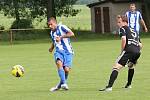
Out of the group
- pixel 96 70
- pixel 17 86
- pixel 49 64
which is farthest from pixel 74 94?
pixel 49 64

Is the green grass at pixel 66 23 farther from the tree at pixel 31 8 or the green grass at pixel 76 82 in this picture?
the green grass at pixel 76 82

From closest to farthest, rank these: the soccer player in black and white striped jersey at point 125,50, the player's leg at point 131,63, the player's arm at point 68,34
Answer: the soccer player in black and white striped jersey at point 125,50 < the player's leg at point 131,63 < the player's arm at point 68,34

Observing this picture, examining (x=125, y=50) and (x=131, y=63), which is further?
(x=131, y=63)

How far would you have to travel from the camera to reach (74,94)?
12.9 metres

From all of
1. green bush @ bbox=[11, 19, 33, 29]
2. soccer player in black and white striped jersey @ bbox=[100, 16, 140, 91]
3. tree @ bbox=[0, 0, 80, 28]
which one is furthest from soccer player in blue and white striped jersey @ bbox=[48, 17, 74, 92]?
tree @ bbox=[0, 0, 80, 28]

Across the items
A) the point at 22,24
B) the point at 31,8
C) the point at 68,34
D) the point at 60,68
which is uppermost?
the point at 68,34

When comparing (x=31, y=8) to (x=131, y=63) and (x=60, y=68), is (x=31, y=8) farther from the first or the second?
(x=131, y=63)

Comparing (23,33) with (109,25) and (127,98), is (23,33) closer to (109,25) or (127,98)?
(109,25)

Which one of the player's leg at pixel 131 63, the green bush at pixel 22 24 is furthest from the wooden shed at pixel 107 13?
the player's leg at pixel 131 63

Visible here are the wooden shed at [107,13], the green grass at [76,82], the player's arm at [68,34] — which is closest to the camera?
the green grass at [76,82]

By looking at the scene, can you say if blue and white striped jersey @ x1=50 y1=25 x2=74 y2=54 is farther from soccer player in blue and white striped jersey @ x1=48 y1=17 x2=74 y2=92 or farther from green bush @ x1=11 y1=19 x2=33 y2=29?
green bush @ x1=11 y1=19 x2=33 y2=29

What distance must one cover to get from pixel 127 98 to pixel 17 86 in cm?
387

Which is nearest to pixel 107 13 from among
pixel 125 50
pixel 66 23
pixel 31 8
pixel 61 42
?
pixel 31 8

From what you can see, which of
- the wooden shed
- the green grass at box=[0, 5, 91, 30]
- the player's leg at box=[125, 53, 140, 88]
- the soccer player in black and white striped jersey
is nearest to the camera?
the soccer player in black and white striped jersey
